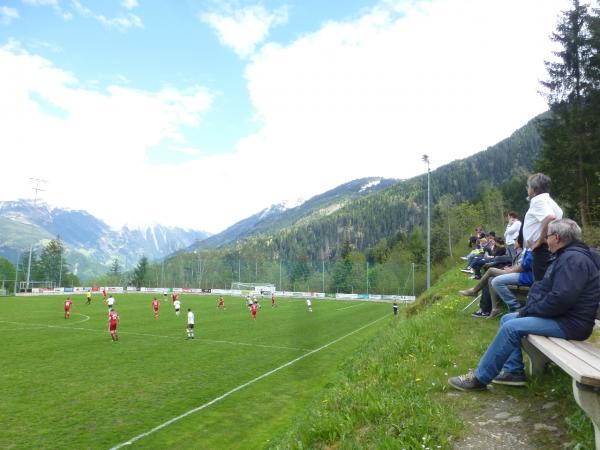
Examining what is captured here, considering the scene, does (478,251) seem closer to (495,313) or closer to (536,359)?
(495,313)

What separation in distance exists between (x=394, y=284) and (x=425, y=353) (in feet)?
255

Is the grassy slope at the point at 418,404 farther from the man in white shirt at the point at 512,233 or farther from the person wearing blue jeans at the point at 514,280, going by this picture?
the man in white shirt at the point at 512,233

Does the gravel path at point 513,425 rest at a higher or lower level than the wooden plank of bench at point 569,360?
lower

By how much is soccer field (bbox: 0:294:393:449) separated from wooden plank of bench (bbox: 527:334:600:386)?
865 centimetres

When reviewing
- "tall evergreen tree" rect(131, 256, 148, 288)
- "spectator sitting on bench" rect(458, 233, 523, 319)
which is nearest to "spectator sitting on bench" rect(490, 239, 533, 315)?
"spectator sitting on bench" rect(458, 233, 523, 319)

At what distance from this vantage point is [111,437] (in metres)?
11.0

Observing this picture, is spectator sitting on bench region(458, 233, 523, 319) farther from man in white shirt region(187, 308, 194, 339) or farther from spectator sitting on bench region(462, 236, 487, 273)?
man in white shirt region(187, 308, 194, 339)

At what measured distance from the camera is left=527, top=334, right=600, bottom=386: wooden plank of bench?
3277mm

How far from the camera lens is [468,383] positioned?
537 cm

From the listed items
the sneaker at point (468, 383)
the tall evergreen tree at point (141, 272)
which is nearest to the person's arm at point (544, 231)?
the sneaker at point (468, 383)

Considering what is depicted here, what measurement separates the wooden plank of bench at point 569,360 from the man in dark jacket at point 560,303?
0.16 meters

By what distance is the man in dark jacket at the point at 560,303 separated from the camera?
15.4ft

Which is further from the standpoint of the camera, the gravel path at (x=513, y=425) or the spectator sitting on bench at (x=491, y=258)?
the spectator sitting on bench at (x=491, y=258)

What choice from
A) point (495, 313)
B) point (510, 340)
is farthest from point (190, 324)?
point (510, 340)
